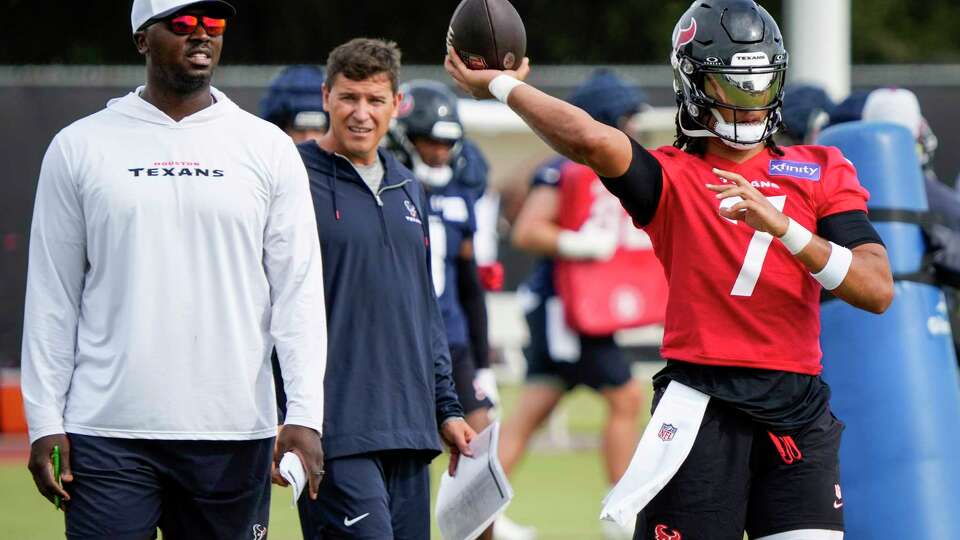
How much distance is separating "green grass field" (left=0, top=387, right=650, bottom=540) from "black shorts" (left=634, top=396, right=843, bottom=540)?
12.5ft

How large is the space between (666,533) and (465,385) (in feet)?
8.83

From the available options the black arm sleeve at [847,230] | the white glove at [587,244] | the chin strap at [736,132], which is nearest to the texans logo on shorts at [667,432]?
the black arm sleeve at [847,230]

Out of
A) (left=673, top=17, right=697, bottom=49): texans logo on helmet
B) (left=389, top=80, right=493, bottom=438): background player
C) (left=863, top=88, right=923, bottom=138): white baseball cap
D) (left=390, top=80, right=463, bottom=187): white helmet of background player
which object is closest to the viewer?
(left=673, top=17, right=697, bottom=49): texans logo on helmet

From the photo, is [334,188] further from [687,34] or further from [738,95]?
[738,95]

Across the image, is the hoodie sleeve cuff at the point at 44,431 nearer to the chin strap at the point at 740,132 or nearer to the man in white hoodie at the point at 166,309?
the man in white hoodie at the point at 166,309

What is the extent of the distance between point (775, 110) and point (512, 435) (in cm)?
406

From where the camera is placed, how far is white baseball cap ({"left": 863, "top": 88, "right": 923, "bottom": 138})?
681cm

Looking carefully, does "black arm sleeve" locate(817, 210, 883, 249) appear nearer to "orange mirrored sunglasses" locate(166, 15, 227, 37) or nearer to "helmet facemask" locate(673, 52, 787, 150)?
"helmet facemask" locate(673, 52, 787, 150)

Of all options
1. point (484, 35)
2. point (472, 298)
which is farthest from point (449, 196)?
point (484, 35)

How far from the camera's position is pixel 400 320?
5297 millimetres

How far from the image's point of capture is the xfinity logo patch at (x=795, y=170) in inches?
182

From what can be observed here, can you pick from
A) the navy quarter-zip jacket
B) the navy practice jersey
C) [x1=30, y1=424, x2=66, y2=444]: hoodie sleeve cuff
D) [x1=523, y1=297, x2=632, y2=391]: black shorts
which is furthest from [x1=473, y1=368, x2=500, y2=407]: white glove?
[x1=30, y1=424, x2=66, y2=444]: hoodie sleeve cuff

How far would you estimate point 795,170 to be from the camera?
4.62 meters

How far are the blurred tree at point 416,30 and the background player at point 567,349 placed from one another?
16.5m
